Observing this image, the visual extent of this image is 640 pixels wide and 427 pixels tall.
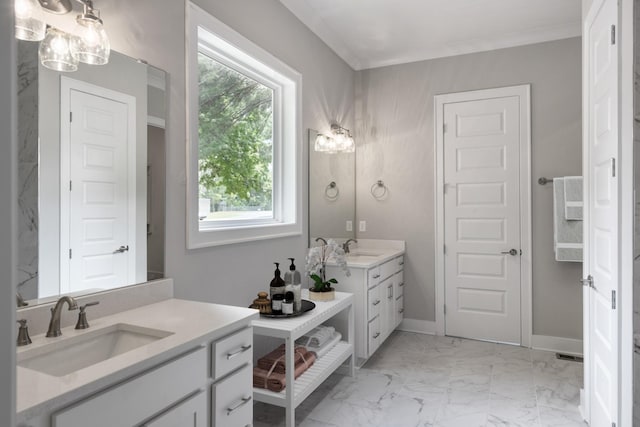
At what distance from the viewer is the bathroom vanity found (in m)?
3.03

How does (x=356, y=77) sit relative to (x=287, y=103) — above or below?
above

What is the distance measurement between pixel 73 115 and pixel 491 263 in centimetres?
350

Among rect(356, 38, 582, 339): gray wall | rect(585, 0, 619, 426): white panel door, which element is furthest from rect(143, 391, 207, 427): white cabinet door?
rect(356, 38, 582, 339): gray wall

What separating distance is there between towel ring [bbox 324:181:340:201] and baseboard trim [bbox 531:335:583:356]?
220cm

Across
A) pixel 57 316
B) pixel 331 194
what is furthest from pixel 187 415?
pixel 331 194

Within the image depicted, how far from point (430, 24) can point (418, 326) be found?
112 inches

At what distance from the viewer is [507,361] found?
3281mm

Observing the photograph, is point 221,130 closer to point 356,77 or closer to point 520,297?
point 356,77

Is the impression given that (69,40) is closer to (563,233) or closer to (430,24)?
(430,24)

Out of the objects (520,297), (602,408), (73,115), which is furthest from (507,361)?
(73,115)

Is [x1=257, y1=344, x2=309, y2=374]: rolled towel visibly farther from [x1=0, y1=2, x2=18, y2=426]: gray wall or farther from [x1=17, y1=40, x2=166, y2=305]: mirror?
[x1=0, y1=2, x2=18, y2=426]: gray wall

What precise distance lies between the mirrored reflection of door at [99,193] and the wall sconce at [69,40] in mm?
113

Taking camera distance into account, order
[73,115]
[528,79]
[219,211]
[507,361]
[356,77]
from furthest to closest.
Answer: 1. [356,77]
2. [528,79]
3. [507,361]
4. [219,211]
5. [73,115]

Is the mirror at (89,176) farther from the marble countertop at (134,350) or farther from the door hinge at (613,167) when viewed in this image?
the door hinge at (613,167)
